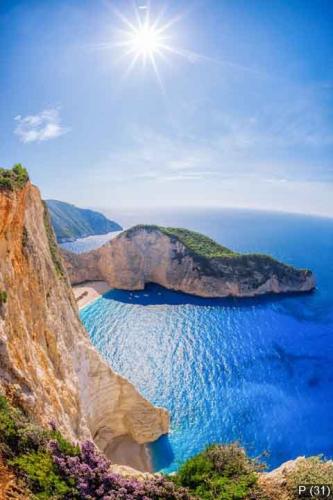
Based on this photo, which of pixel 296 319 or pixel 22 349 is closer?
pixel 22 349

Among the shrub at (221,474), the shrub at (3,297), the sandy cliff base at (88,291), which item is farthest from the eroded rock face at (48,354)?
the sandy cliff base at (88,291)

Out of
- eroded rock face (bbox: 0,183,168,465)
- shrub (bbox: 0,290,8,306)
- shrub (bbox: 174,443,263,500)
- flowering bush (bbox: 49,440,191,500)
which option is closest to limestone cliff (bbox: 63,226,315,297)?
eroded rock face (bbox: 0,183,168,465)

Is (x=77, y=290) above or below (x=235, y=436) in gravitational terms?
above

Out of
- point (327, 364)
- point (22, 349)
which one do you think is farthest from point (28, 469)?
point (327, 364)

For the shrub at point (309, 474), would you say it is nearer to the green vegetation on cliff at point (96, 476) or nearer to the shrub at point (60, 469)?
the green vegetation on cliff at point (96, 476)

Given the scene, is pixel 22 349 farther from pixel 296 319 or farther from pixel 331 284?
pixel 331 284

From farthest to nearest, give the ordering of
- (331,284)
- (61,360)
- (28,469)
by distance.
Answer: (331,284)
(61,360)
(28,469)

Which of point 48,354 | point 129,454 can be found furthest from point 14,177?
point 129,454
